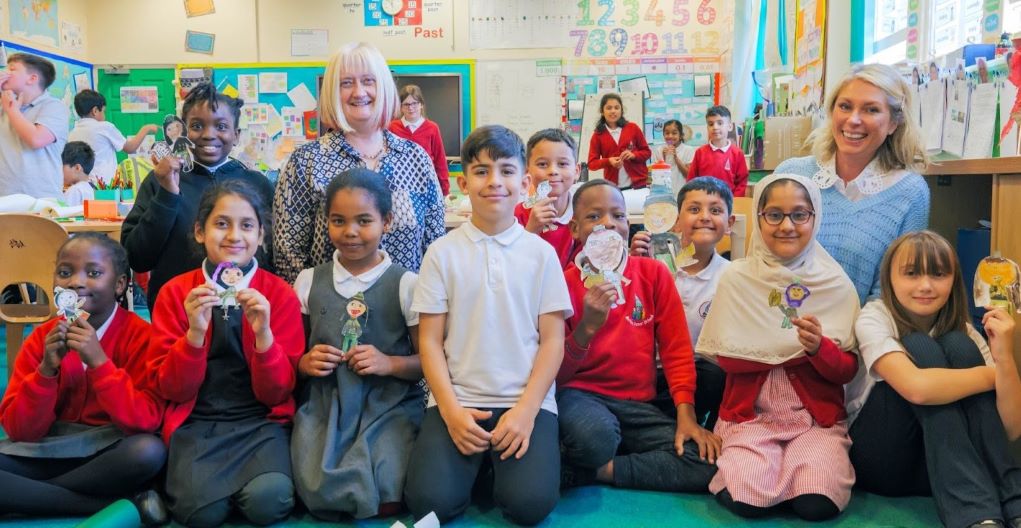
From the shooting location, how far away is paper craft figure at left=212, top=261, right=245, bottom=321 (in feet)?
6.44

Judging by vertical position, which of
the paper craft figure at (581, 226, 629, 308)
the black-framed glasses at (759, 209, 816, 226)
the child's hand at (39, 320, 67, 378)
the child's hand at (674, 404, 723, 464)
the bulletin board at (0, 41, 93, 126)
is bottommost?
the child's hand at (674, 404, 723, 464)

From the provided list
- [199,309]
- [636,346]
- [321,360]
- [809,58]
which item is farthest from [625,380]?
[809,58]

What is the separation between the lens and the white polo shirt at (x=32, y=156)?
439cm

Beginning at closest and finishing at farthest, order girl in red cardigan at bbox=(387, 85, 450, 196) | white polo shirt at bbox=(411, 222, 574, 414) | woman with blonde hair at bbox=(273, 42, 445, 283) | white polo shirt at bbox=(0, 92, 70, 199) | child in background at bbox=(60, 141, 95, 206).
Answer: white polo shirt at bbox=(411, 222, 574, 414)
woman with blonde hair at bbox=(273, 42, 445, 283)
white polo shirt at bbox=(0, 92, 70, 199)
child in background at bbox=(60, 141, 95, 206)
girl in red cardigan at bbox=(387, 85, 450, 196)

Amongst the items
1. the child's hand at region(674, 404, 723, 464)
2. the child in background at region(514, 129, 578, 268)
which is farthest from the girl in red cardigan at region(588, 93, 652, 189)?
the child's hand at region(674, 404, 723, 464)

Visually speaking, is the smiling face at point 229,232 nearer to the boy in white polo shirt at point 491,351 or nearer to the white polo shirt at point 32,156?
the boy in white polo shirt at point 491,351

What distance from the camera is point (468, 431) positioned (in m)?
1.94

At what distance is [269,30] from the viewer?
24.8ft

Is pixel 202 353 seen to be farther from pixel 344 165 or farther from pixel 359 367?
pixel 344 165

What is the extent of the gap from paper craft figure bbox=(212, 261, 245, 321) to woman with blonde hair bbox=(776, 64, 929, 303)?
180 cm

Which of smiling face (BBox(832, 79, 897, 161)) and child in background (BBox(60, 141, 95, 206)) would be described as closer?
smiling face (BBox(832, 79, 897, 161))

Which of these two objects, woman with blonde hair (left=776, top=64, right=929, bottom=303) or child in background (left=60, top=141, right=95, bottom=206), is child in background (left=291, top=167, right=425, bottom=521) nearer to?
woman with blonde hair (left=776, top=64, right=929, bottom=303)

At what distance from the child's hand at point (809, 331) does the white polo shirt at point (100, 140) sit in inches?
192

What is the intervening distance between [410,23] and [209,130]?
540 centimetres
